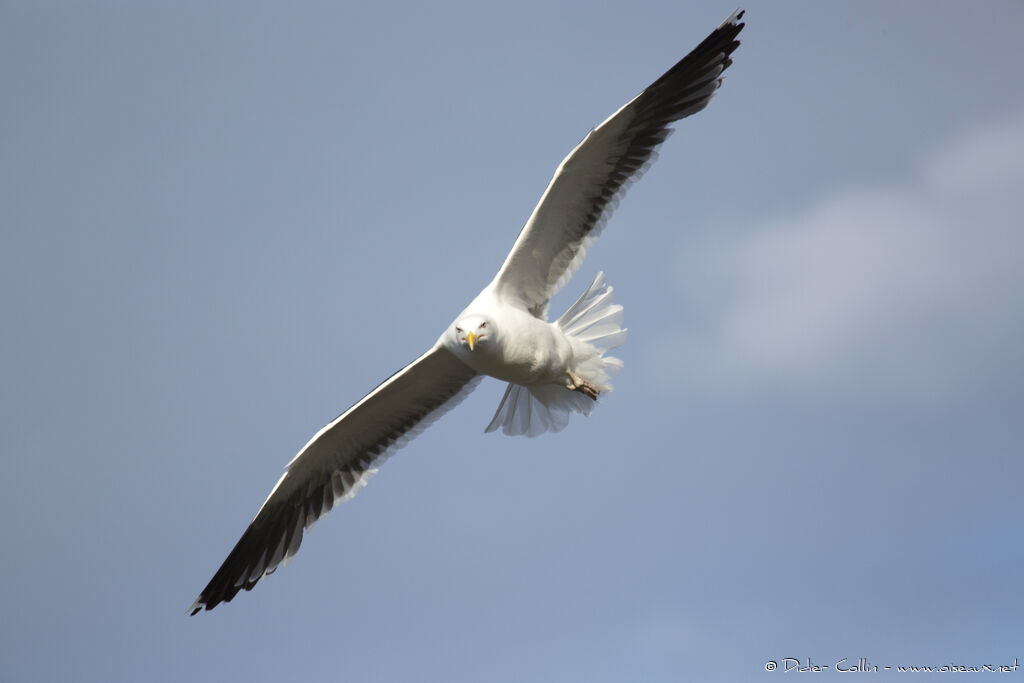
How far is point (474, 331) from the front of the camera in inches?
356

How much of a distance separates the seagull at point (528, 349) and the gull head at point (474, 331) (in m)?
0.01

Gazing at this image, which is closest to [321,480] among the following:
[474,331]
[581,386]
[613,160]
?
[581,386]

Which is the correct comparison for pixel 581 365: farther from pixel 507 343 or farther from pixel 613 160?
pixel 613 160

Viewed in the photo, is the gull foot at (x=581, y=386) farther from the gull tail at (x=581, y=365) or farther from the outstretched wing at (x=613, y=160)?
the outstretched wing at (x=613, y=160)

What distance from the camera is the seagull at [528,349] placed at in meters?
9.54

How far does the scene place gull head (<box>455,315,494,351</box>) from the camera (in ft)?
29.6

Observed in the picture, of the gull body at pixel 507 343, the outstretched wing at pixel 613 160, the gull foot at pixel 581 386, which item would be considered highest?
the outstretched wing at pixel 613 160

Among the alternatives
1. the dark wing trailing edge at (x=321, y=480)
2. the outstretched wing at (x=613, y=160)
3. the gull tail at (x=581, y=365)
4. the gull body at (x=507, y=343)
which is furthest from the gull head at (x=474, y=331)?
the dark wing trailing edge at (x=321, y=480)

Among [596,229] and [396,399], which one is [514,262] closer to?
[596,229]

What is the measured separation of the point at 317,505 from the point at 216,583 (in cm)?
118

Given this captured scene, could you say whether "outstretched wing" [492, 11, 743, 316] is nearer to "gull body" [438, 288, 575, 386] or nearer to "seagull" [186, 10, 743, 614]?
"seagull" [186, 10, 743, 614]

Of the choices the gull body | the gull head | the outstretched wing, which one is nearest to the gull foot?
the gull body

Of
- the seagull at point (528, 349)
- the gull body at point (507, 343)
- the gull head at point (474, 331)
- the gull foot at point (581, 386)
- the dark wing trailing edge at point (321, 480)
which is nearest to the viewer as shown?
the gull head at point (474, 331)

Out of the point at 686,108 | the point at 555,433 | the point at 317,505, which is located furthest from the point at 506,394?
the point at 686,108
